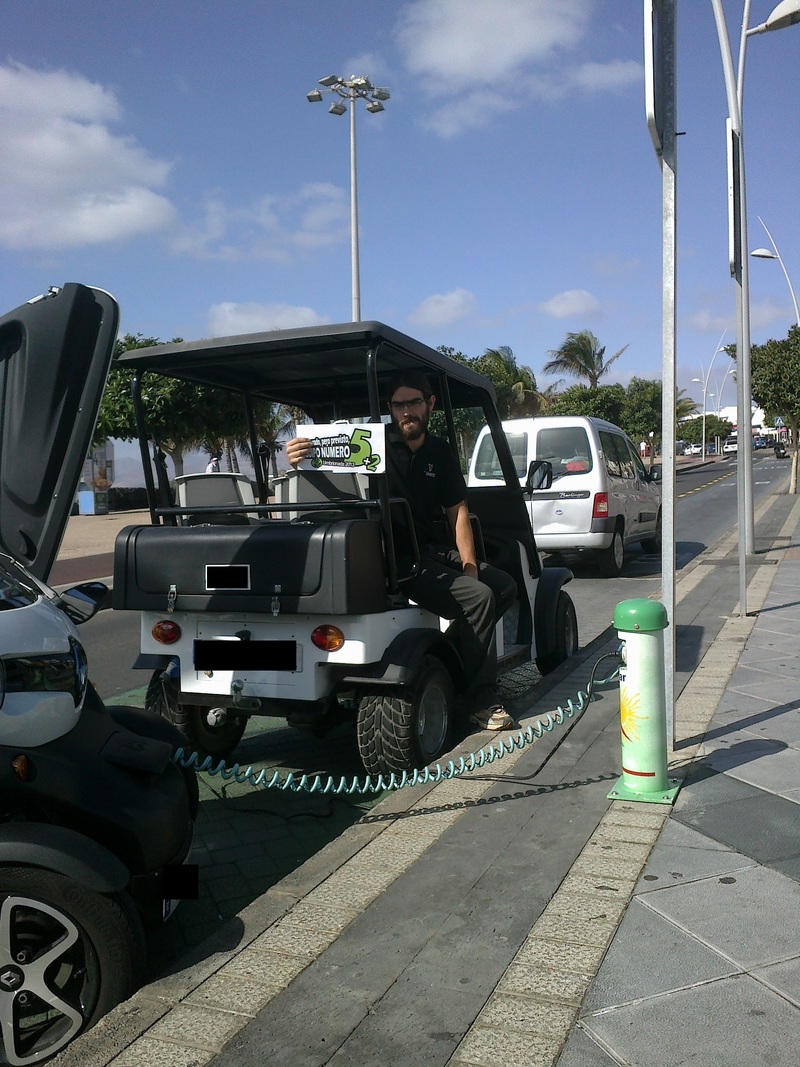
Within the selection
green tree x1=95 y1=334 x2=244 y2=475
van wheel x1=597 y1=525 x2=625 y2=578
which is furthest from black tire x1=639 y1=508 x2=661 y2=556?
green tree x1=95 y1=334 x2=244 y2=475

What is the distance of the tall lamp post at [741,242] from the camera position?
18.2 ft

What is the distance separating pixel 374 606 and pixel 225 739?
1432mm

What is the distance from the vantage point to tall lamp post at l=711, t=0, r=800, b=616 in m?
5.55

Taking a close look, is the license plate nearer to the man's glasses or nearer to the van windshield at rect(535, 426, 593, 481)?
the man's glasses

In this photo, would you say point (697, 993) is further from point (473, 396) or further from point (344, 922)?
point (473, 396)

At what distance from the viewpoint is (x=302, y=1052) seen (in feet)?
7.78

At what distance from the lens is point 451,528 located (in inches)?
207

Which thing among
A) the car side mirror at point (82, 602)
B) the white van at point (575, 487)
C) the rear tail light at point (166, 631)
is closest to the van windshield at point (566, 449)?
the white van at point (575, 487)

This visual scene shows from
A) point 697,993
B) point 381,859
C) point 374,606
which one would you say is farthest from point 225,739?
point 697,993

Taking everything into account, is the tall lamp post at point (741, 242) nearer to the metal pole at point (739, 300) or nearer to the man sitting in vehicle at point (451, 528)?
the metal pole at point (739, 300)

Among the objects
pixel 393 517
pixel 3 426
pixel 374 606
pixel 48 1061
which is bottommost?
pixel 48 1061

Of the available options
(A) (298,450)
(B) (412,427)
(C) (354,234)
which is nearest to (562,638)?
(B) (412,427)

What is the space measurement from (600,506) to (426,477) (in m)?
7.91

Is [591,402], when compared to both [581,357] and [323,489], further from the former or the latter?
[323,489]
